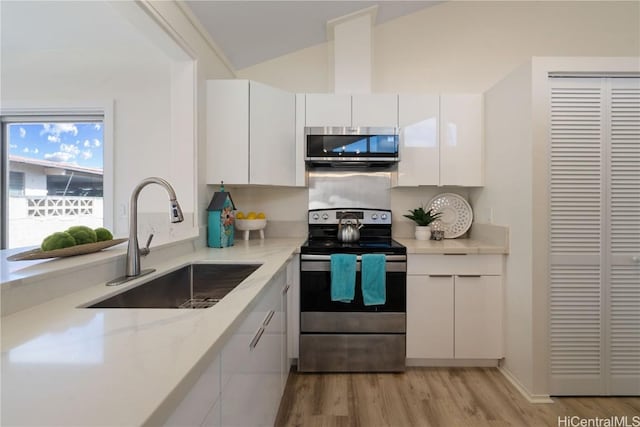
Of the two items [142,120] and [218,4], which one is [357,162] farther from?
[142,120]

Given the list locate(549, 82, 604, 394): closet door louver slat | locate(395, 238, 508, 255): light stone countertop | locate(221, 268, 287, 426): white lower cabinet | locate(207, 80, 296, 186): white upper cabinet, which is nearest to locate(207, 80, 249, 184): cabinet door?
locate(207, 80, 296, 186): white upper cabinet

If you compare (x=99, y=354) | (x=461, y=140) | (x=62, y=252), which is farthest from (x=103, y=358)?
(x=461, y=140)

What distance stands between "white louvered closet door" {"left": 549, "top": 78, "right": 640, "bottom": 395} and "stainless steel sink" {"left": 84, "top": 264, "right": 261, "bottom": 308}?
1897 mm

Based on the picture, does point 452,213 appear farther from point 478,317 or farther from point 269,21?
point 269,21

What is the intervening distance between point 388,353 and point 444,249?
0.85m

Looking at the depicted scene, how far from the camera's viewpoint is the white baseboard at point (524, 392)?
1889 millimetres

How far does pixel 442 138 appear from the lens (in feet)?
8.30

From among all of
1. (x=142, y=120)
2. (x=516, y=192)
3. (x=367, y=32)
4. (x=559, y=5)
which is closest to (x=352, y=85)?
(x=367, y=32)

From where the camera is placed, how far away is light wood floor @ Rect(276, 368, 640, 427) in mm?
1738

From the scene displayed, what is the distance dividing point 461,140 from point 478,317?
1381 mm

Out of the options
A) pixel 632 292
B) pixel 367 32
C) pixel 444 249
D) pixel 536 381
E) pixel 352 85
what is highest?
pixel 367 32

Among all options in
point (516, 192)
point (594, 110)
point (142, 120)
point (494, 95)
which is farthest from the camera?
point (142, 120)

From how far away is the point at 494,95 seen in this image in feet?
7.66

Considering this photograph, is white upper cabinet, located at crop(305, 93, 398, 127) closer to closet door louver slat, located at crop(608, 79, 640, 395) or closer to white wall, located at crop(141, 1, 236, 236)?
white wall, located at crop(141, 1, 236, 236)
